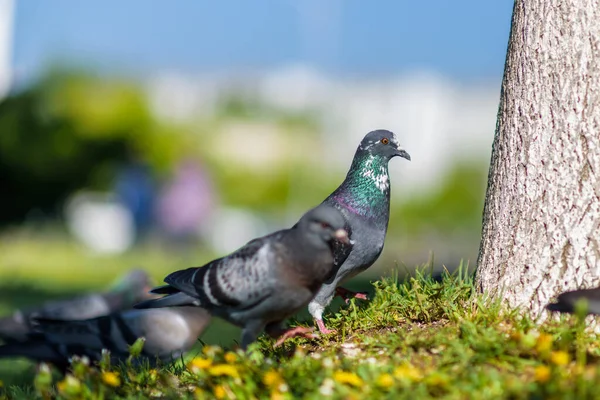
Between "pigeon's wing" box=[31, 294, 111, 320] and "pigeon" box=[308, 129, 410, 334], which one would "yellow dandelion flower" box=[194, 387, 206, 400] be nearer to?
"pigeon" box=[308, 129, 410, 334]

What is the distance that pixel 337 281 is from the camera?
4621mm

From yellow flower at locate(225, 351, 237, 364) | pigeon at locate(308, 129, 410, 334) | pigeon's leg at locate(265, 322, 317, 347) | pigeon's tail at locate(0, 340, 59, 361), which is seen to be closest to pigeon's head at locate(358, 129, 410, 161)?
pigeon at locate(308, 129, 410, 334)

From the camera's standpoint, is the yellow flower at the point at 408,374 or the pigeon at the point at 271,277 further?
the pigeon at the point at 271,277

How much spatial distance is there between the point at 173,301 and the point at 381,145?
1.57m

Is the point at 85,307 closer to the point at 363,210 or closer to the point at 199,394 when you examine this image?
the point at 363,210

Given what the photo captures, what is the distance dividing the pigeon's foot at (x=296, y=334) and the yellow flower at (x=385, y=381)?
3.26 ft

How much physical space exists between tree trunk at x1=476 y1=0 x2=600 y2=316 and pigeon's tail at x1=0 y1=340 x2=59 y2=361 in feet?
9.87

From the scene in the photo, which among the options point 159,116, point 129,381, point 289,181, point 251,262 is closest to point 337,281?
point 251,262

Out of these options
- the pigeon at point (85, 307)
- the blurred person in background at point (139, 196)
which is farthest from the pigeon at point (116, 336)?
the blurred person in background at point (139, 196)

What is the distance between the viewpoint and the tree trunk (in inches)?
152

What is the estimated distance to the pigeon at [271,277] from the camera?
3.71 meters

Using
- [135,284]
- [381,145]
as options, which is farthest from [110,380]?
[135,284]

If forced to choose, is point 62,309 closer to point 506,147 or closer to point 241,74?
point 506,147

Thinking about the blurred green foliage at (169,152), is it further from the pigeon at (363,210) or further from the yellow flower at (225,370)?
the yellow flower at (225,370)
